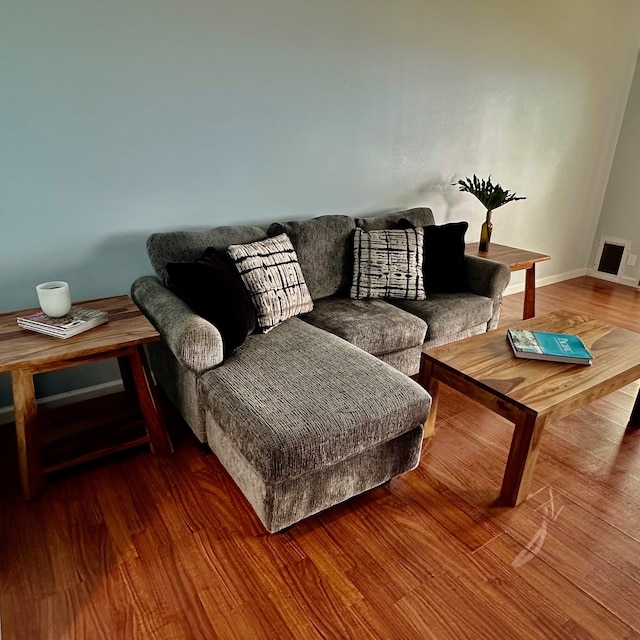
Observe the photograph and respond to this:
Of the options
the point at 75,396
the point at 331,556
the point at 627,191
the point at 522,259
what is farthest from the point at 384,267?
the point at 627,191

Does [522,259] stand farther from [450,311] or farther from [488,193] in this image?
[450,311]

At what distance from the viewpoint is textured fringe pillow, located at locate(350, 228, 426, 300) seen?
8.77 ft

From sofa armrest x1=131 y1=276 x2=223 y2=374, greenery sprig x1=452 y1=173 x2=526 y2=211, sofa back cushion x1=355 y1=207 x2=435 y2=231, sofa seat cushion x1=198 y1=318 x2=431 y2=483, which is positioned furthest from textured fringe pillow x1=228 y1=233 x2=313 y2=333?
greenery sprig x1=452 y1=173 x2=526 y2=211

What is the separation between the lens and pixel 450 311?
8.59 ft

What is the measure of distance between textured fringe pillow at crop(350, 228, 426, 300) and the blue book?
68 cm

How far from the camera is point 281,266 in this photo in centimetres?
232

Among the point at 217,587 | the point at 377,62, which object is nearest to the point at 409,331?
the point at 217,587

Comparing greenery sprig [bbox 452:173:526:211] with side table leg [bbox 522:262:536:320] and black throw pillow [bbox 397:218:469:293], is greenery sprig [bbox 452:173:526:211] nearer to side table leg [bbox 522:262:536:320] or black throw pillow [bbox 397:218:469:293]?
side table leg [bbox 522:262:536:320]

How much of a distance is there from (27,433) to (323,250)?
1.63m

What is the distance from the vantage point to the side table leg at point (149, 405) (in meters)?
1.93

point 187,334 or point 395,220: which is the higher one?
point 395,220

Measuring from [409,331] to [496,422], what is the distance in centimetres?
62

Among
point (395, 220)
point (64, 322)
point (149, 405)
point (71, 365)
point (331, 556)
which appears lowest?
point (331, 556)

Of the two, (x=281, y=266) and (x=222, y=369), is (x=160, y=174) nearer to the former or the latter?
(x=281, y=266)
